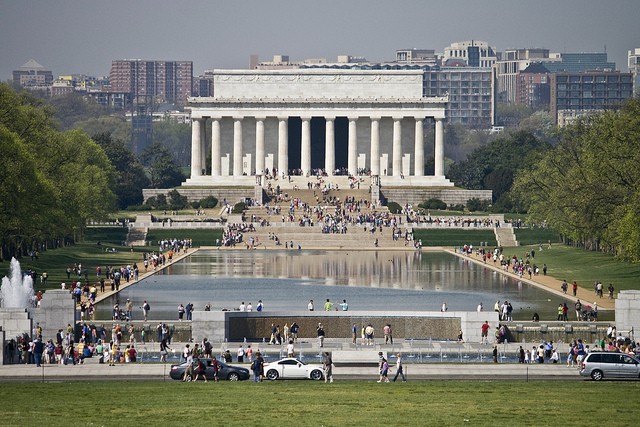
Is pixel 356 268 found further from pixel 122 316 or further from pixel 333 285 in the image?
pixel 122 316

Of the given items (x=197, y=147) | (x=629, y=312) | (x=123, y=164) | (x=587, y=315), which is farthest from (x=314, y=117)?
(x=629, y=312)

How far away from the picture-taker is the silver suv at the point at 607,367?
181 feet

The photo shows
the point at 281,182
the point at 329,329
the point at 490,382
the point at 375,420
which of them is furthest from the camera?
the point at 281,182

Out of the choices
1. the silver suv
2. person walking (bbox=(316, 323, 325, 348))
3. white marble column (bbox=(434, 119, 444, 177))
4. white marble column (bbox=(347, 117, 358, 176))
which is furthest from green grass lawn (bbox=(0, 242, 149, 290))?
white marble column (bbox=(434, 119, 444, 177))

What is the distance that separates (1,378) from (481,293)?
40108 mm

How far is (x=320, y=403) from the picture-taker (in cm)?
4903

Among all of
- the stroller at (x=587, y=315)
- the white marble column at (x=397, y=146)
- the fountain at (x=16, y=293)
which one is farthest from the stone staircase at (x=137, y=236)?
the stroller at (x=587, y=315)

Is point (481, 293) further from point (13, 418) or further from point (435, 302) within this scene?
point (13, 418)

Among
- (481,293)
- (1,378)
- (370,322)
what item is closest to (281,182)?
(481,293)

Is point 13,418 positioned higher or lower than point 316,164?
lower

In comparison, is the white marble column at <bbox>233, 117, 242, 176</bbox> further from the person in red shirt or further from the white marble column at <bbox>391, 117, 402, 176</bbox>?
the person in red shirt

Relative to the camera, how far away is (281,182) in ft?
559

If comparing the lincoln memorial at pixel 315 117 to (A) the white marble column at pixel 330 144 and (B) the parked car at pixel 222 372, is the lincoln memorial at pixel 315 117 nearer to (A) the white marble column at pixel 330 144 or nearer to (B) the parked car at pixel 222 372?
(A) the white marble column at pixel 330 144

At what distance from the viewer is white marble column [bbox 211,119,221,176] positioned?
180m
